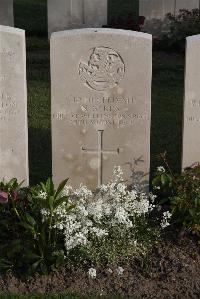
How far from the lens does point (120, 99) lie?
6.77 metres

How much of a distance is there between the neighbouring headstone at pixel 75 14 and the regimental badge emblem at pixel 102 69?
29.5ft

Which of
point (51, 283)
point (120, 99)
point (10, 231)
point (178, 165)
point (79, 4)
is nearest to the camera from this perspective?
point (51, 283)

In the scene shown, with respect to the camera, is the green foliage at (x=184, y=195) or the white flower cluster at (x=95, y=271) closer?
the white flower cluster at (x=95, y=271)

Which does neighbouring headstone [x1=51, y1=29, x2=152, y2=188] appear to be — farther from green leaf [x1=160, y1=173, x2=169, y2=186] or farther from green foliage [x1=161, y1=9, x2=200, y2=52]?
green foliage [x1=161, y1=9, x2=200, y2=52]

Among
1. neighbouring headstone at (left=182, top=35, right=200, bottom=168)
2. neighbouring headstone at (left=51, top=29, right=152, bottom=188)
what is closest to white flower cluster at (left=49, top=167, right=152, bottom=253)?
neighbouring headstone at (left=51, top=29, right=152, bottom=188)

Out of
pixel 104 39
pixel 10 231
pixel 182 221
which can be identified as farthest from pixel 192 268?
pixel 104 39

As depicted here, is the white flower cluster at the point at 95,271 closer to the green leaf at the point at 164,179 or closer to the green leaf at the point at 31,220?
the green leaf at the point at 31,220

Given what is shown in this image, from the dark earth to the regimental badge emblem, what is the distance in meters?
1.73

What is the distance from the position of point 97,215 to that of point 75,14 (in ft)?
33.5

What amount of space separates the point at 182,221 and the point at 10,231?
5.23 ft

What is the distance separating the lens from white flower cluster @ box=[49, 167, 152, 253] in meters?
5.91

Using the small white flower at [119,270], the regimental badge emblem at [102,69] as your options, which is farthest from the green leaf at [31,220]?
the regimental badge emblem at [102,69]

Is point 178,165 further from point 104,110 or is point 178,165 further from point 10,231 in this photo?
point 10,231

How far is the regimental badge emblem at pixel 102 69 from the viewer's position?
21.6 ft
